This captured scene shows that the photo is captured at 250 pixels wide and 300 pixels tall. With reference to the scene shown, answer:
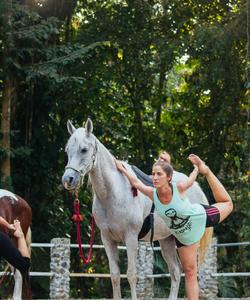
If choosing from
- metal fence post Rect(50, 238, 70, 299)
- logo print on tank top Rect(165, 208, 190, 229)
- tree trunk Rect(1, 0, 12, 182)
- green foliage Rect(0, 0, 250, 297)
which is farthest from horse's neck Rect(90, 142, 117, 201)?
tree trunk Rect(1, 0, 12, 182)

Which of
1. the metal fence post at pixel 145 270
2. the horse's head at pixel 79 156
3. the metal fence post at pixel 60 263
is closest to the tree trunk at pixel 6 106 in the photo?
the metal fence post at pixel 60 263

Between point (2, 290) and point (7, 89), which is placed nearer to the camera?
point (2, 290)

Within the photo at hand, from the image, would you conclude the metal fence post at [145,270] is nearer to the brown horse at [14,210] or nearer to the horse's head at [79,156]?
the brown horse at [14,210]

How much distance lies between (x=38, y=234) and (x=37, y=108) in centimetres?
287

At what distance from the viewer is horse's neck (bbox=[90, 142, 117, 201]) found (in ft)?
28.6

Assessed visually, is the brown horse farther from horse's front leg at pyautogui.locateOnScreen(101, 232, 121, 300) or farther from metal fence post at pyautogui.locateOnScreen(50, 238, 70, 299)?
metal fence post at pyautogui.locateOnScreen(50, 238, 70, 299)

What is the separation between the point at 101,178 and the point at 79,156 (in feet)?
1.63

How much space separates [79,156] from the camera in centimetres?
835

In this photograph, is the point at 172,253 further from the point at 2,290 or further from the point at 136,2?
the point at 136,2

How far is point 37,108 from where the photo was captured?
59.7 feet

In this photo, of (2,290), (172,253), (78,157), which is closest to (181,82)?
(2,290)

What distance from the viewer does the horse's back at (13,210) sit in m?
10.9

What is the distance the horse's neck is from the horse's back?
8.05 ft

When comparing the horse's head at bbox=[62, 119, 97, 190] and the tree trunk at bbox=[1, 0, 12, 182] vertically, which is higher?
the tree trunk at bbox=[1, 0, 12, 182]
